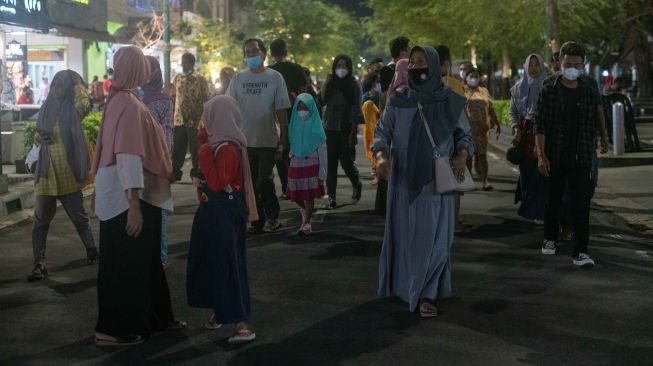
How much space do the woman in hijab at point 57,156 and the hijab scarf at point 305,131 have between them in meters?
2.50

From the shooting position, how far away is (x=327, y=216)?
11.9 meters

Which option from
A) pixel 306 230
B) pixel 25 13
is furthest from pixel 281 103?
pixel 25 13

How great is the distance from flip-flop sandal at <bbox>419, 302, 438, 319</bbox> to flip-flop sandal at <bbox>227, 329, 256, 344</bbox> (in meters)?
1.23

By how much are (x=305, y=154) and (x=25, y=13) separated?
37.3 feet

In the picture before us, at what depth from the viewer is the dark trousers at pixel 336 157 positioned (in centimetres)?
1277

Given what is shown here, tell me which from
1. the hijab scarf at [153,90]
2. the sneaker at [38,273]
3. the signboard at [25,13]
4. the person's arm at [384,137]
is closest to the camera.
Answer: the person's arm at [384,137]

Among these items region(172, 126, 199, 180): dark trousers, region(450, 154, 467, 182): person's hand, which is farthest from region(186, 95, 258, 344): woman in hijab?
region(172, 126, 199, 180): dark trousers

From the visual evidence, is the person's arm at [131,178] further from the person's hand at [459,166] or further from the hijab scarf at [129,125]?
the person's hand at [459,166]

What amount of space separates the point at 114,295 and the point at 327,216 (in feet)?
19.6

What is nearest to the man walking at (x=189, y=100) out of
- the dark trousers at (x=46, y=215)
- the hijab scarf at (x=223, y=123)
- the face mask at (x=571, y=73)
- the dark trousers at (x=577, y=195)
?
the dark trousers at (x=46, y=215)

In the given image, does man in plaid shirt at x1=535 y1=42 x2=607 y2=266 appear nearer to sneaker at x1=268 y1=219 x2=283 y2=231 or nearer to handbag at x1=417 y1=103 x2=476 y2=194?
handbag at x1=417 y1=103 x2=476 y2=194

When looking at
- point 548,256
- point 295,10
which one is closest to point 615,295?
point 548,256

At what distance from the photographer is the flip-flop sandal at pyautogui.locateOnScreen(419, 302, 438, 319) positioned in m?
6.78

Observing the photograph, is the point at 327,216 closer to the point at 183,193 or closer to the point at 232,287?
the point at 183,193
